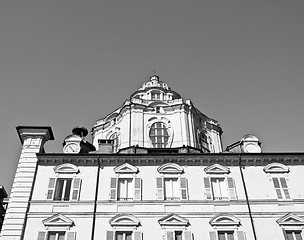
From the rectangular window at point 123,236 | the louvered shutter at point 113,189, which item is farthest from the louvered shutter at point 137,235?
the louvered shutter at point 113,189

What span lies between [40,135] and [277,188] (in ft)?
55.2

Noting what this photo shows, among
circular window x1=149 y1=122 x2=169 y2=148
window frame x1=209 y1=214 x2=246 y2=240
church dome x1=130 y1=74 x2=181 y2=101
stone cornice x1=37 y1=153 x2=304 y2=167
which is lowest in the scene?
window frame x1=209 y1=214 x2=246 y2=240

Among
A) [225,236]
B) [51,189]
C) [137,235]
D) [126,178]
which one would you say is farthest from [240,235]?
[51,189]

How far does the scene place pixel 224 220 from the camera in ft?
73.8

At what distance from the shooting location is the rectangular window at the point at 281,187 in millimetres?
23859

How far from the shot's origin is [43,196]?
76.9ft

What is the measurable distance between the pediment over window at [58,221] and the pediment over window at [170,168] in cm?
670

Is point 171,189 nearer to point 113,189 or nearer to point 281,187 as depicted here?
point 113,189

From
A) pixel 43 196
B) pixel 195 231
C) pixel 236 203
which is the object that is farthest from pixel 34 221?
pixel 236 203

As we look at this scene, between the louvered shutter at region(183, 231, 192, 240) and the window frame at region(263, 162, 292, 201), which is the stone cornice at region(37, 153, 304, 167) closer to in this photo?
the window frame at region(263, 162, 292, 201)

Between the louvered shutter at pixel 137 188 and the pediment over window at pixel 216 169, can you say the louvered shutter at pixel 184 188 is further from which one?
the louvered shutter at pixel 137 188

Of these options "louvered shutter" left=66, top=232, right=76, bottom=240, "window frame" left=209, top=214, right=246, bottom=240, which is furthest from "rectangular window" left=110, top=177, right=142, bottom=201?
"window frame" left=209, top=214, right=246, bottom=240

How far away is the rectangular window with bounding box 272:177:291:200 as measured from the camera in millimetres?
23859

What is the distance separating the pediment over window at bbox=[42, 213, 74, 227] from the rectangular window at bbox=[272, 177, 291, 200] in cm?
1334
